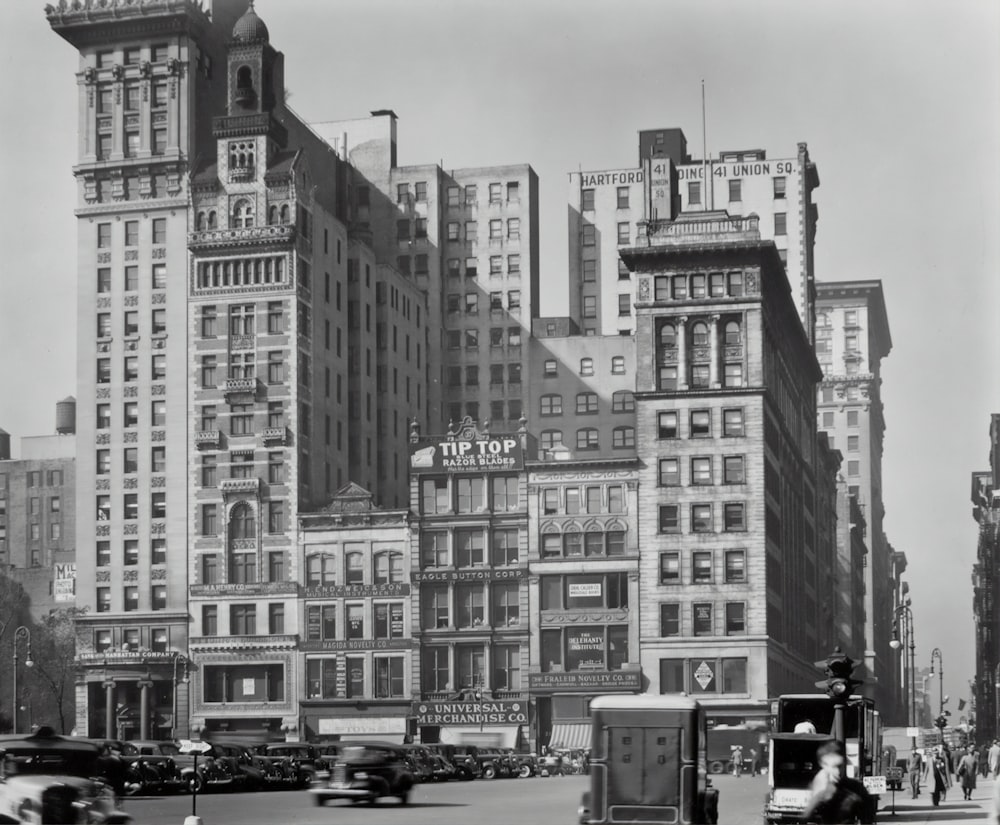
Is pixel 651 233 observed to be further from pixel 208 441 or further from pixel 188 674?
pixel 188 674

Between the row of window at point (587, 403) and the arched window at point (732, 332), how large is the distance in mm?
28764

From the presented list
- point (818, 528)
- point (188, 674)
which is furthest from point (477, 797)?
point (818, 528)

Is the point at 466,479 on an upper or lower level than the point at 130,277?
lower

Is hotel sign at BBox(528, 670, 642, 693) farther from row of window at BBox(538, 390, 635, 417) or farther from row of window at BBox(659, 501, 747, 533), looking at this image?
row of window at BBox(538, 390, 635, 417)

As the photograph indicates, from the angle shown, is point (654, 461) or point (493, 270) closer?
point (654, 461)

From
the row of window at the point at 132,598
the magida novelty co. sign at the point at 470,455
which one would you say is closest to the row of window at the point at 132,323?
the row of window at the point at 132,598

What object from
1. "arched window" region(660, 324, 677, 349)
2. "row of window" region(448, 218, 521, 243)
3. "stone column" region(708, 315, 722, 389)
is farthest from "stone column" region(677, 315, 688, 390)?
"row of window" region(448, 218, 521, 243)

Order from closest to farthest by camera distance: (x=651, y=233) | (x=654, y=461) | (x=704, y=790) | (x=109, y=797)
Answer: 1. (x=109, y=797)
2. (x=704, y=790)
3. (x=654, y=461)
4. (x=651, y=233)

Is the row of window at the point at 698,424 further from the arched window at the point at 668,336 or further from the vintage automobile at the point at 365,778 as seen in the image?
the vintage automobile at the point at 365,778

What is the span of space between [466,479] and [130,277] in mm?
32414

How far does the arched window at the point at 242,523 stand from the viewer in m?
133

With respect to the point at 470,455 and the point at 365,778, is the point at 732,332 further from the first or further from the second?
the point at 365,778

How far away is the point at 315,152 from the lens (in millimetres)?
154500

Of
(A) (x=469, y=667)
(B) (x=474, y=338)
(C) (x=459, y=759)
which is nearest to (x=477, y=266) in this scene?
(B) (x=474, y=338)
